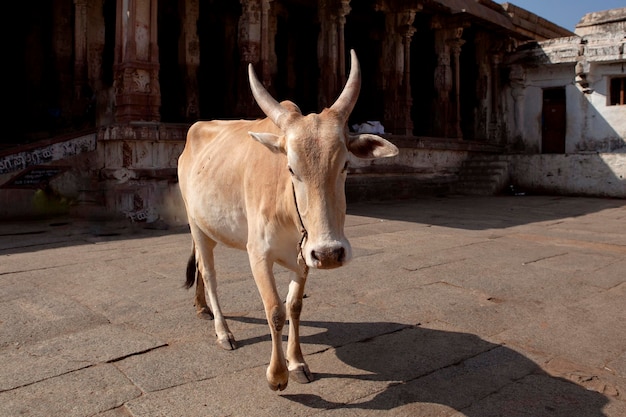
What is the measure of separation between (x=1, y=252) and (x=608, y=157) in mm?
14655

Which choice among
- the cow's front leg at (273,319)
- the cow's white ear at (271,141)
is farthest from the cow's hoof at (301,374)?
the cow's white ear at (271,141)

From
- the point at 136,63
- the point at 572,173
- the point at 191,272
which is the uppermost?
the point at 136,63

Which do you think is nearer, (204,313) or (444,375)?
(444,375)

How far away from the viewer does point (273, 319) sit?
2.70 m

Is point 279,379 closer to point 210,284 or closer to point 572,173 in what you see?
point 210,284

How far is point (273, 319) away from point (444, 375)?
0.97 metres

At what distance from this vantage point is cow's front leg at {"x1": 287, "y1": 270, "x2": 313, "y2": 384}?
9.07ft

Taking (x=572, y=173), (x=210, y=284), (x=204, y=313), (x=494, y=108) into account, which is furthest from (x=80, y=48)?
(x=494, y=108)

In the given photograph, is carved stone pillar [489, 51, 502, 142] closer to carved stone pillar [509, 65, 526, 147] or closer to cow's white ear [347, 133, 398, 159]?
carved stone pillar [509, 65, 526, 147]

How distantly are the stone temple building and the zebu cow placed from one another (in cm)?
608

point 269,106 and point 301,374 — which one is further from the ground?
point 269,106

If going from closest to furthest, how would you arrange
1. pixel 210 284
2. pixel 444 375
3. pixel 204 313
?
pixel 444 375 → pixel 210 284 → pixel 204 313

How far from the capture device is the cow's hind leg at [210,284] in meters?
3.23

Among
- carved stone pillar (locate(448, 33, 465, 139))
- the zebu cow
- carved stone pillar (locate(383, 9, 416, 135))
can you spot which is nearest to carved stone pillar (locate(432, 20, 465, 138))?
carved stone pillar (locate(448, 33, 465, 139))
